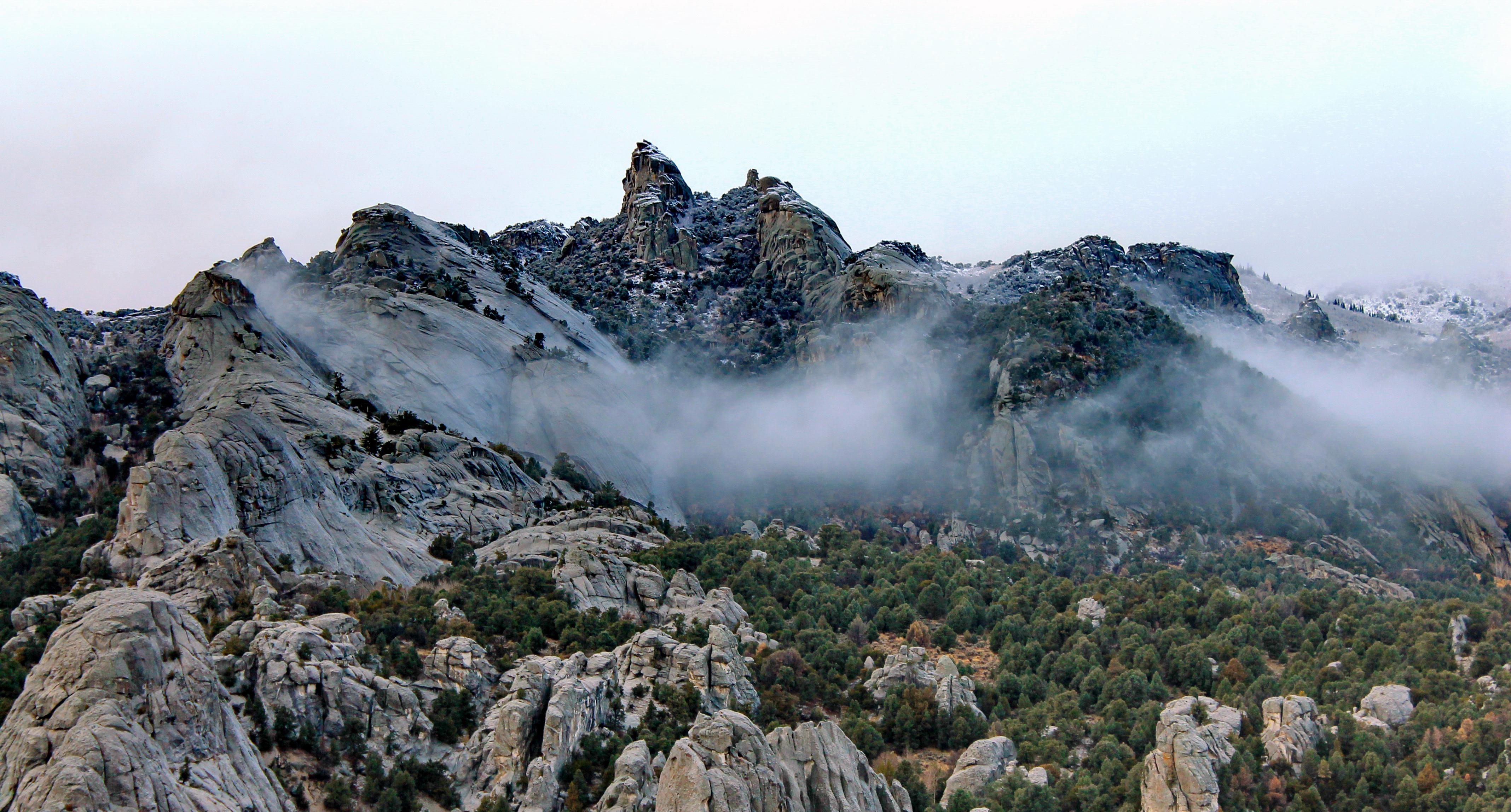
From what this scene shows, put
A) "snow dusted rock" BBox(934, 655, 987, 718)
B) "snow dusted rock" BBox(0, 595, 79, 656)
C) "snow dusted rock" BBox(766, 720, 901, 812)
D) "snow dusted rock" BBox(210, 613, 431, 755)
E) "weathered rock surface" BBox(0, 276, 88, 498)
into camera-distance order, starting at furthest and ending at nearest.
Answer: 1. "weathered rock surface" BBox(0, 276, 88, 498)
2. "snow dusted rock" BBox(934, 655, 987, 718)
3. "snow dusted rock" BBox(0, 595, 79, 656)
4. "snow dusted rock" BBox(210, 613, 431, 755)
5. "snow dusted rock" BBox(766, 720, 901, 812)

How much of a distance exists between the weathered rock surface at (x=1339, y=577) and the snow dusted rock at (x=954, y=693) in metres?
35.8

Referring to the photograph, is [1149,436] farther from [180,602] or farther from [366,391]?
[180,602]

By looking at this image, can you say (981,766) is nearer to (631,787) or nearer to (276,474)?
(631,787)

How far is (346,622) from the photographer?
4441cm

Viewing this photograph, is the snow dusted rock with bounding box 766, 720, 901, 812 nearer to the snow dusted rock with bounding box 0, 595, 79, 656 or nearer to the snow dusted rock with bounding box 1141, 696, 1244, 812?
the snow dusted rock with bounding box 1141, 696, 1244, 812

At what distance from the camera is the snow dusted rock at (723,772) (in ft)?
103

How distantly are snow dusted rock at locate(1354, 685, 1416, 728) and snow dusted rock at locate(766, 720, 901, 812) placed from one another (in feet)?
107

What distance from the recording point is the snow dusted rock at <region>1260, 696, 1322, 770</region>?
5462 centimetres

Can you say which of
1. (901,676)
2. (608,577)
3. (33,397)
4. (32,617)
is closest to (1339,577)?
(901,676)

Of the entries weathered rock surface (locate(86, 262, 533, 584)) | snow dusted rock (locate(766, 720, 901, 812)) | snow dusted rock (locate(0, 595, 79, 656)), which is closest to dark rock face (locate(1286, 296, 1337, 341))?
weathered rock surface (locate(86, 262, 533, 584))

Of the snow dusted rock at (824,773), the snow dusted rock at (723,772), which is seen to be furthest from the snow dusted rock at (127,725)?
the snow dusted rock at (824,773)

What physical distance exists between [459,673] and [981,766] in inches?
989

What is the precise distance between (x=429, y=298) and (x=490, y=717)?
74.3 meters

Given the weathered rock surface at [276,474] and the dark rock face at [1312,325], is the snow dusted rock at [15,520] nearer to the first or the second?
the weathered rock surface at [276,474]
